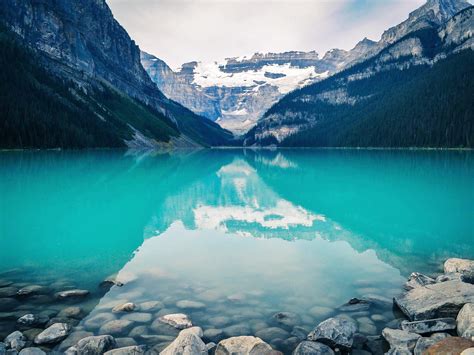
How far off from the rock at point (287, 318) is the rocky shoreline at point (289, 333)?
32 millimetres

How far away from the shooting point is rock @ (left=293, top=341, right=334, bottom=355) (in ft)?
30.5

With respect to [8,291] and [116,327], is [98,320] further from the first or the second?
[8,291]

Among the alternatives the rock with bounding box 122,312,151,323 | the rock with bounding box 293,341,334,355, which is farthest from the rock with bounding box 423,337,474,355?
the rock with bounding box 122,312,151,323

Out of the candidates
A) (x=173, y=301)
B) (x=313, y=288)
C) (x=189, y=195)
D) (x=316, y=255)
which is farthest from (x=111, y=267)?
(x=189, y=195)

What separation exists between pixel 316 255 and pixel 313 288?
16.0ft

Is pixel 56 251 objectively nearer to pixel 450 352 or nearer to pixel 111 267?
pixel 111 267

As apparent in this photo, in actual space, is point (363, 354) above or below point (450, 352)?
below

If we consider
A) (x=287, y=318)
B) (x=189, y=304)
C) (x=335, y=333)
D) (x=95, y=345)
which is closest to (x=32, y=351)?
(x=95, y=345)

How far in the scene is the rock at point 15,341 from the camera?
946 centimetres

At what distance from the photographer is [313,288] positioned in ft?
47.4

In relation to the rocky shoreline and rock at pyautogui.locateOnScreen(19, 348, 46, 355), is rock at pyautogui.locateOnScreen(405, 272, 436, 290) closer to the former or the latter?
the rocky shoreline

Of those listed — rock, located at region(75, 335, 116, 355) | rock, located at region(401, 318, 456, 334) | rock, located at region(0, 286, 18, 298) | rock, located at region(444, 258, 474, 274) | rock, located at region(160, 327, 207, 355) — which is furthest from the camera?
rock, located at region(444, 258, 474, 274)

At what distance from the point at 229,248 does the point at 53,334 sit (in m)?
11.7

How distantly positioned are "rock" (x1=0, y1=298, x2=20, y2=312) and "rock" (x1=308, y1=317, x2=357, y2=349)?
9.67m
